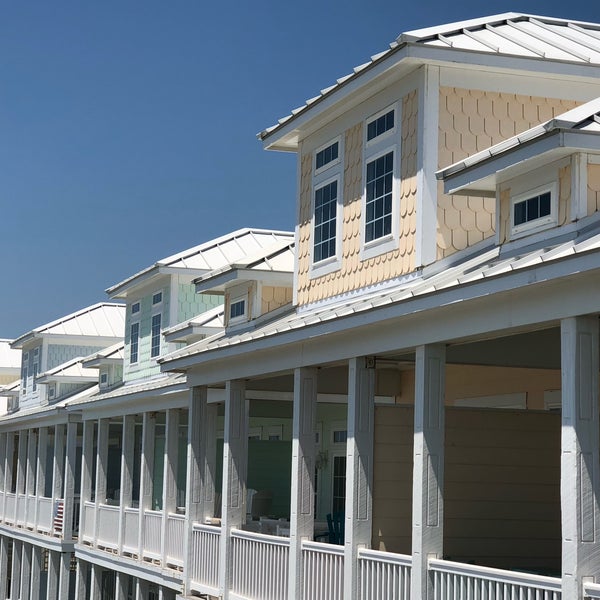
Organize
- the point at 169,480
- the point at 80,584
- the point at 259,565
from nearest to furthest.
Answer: the point at 259,565, the point at 169,480, the point at 80,584

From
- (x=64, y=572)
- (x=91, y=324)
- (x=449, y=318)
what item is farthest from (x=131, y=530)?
(x=91, y=324)

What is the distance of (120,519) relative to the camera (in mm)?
23891

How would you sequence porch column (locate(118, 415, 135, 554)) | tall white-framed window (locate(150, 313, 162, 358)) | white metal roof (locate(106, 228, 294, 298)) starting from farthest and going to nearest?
tall white-framed window (locate(150, 313, 162, 358)), white metal roof (locate(106, 228, 294, 298)), porch column (locate(118, 415, 135, 554))

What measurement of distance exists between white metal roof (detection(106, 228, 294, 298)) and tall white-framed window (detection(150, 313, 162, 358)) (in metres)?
0.94

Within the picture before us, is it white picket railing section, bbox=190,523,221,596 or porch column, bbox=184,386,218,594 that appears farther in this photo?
porch column, bbox=184,386,218,594

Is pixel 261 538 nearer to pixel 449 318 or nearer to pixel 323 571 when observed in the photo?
pixel 323 571

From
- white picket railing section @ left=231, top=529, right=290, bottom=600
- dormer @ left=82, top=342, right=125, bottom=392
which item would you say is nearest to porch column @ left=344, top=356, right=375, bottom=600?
white picket railing section @ left=231, top=529, right=290, bottom=600

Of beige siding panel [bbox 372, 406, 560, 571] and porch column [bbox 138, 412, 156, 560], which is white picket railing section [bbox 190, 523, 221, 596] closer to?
beige siding panel [bbox 372, 406, 560, 571]

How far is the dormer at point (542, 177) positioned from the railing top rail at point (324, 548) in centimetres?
390

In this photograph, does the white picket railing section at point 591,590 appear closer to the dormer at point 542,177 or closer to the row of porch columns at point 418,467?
the row of porch columns at point 418,467

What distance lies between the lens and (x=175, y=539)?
20.3 m

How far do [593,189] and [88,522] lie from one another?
19.1m

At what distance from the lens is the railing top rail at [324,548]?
13.1 meters

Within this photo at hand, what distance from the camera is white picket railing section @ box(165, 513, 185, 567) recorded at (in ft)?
65.3
